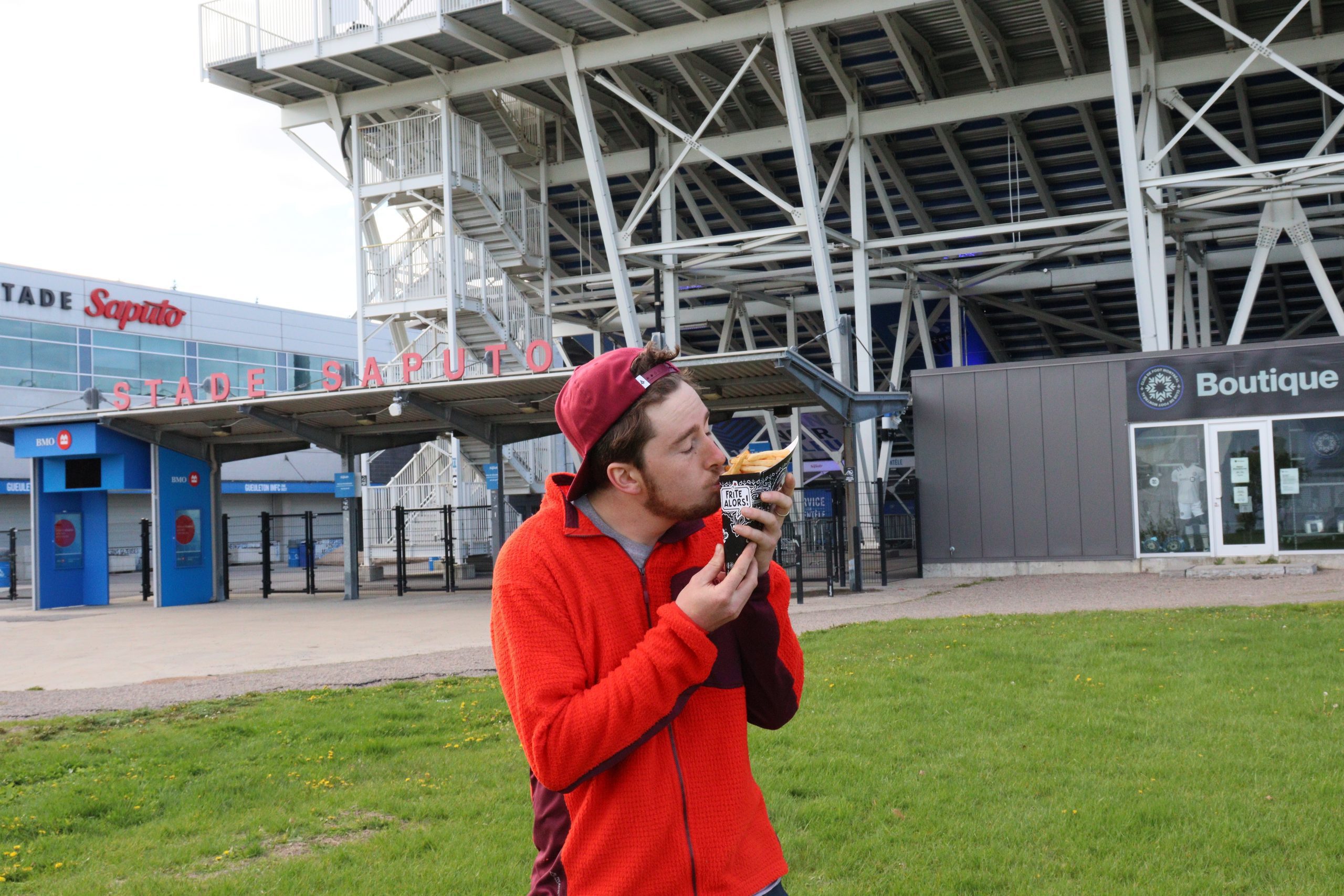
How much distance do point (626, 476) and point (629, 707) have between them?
43 centimetres

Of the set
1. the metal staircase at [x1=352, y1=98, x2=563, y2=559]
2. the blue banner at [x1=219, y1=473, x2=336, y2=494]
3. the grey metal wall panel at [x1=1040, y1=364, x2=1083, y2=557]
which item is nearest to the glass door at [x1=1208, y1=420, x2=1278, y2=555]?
the grey metal wall panel at [x1=1040, y1=364, x2=1083, y2=557]

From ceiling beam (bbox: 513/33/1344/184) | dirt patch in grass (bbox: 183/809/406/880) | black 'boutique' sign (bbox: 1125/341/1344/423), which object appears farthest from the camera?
ceiling beam (bbox: 513/33/1344/184)

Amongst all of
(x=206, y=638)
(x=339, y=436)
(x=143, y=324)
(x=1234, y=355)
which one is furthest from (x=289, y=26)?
(x=143, y=324)

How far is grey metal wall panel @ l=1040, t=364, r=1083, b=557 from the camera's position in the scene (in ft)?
69.5

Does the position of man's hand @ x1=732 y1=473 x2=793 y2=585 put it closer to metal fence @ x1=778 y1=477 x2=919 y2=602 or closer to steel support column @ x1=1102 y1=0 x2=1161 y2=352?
metal fence @ x1=778 y1=477 x2=919 y2=602

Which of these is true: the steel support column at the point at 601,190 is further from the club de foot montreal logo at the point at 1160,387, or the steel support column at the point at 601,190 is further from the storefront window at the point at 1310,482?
the storefront window at the point at 1310,482

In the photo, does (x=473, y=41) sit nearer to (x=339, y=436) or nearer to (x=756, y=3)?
(x=756, y=3)

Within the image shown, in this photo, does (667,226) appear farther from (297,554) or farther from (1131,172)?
(297,554)

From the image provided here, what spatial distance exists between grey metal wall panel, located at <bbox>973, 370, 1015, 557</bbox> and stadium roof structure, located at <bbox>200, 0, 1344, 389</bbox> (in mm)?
2963

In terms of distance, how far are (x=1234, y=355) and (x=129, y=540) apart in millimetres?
38954

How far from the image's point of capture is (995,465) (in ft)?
71.3

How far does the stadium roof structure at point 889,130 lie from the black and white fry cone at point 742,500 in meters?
20.7

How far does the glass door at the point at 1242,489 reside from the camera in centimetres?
2002

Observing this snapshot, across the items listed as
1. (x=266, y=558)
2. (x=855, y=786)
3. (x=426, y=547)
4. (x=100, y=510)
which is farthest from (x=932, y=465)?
(x=100, y=510)
